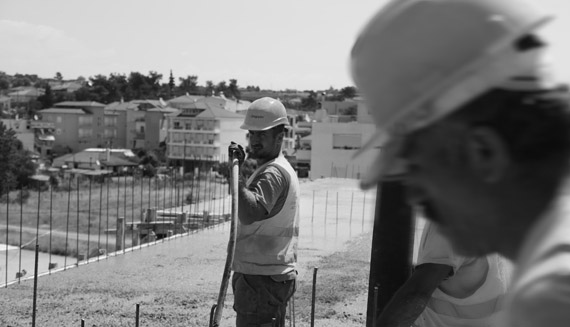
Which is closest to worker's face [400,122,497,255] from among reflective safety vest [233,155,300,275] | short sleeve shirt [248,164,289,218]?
short sleeve shirt [248,164,289,218]

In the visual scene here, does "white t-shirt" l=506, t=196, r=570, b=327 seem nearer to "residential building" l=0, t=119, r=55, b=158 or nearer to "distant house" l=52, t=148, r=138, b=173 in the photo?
"distant house" l=52, t=148, r=138, b=173

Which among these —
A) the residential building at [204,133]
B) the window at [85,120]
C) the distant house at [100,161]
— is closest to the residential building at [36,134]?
the window at [85,120]

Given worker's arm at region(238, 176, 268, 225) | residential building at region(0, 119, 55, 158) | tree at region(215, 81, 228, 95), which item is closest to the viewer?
worker's arm at region(238, 176, 268, 225)

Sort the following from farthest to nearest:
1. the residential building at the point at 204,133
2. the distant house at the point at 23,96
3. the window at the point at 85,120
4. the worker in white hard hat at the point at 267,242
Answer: the distant house at the point at 23,96
the window at the point at 85,120
the residential building at the point at 204,133
the worker in white hard hat at the point at 267,242

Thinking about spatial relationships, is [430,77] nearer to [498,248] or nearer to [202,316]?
[498,248]

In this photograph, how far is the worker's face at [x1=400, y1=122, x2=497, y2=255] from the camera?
902 mm

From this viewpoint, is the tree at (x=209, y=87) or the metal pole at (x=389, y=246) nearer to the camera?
Answer: the metal pole at (x=389, y=246)

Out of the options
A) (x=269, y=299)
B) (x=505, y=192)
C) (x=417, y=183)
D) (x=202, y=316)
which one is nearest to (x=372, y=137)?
(x=417, y=183)

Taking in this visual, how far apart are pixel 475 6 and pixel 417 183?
244 mm

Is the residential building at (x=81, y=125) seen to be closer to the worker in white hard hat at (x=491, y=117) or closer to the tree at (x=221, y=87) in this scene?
the tree at (x=221, y=87)

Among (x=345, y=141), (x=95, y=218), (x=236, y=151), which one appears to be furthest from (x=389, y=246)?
(x=345, y=141)

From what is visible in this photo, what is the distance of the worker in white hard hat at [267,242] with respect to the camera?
13.0ft

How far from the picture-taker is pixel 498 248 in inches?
36.6

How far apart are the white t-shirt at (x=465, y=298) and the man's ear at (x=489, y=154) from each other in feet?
5.09
